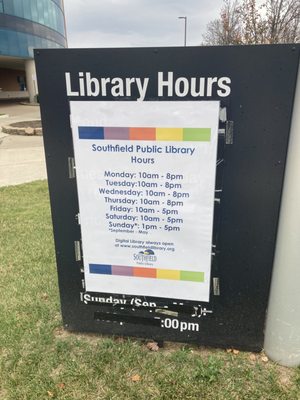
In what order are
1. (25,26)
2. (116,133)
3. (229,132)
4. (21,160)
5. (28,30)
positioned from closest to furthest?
(229,132)
(116,133)
(21,160)
(25,26)
(28,30)

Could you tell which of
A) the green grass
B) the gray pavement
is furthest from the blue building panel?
the green grass

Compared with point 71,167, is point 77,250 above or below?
below

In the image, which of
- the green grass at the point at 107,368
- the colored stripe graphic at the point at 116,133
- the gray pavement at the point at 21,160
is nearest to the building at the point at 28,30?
the gray pavement at the point at 21,160

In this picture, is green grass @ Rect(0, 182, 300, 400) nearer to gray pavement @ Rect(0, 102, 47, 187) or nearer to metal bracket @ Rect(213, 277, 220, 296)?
→ metal bracket @ Rect(213, 277, 220, 296)

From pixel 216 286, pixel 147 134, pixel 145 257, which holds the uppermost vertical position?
pixel 147 134

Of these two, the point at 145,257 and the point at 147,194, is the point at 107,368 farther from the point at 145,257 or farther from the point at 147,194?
the point at 147,194

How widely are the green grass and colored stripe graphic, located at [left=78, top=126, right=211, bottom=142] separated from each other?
1512mm

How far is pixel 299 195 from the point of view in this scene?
2.15m

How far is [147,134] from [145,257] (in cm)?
84

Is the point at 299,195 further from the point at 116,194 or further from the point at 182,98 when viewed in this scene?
the point at 116,194

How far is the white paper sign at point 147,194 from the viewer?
2.15 m

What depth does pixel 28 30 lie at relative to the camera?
4250cm

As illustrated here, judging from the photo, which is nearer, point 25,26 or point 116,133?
point 116,133

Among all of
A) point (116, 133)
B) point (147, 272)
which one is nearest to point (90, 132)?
point (116, 133)
